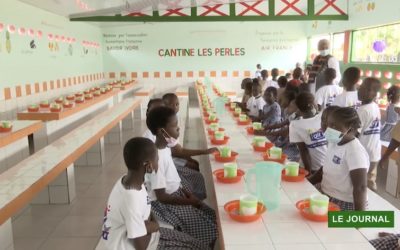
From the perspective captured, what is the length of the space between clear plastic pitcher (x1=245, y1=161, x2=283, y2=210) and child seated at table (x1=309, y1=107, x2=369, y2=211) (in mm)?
486

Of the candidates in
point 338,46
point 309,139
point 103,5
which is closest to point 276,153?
point 309,139

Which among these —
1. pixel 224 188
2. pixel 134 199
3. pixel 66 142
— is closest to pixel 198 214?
pixel 224 188

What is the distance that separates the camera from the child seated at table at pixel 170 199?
2.44 m

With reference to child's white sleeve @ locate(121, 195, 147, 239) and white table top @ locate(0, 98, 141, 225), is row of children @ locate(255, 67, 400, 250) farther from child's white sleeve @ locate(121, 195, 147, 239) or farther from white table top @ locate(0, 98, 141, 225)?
white table top @ locate(0, 98, 141, 225)

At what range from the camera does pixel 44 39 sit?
7.35m

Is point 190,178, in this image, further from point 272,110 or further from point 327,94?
point 327,94

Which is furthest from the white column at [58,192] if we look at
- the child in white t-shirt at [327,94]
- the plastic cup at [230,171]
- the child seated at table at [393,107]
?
the child seated at table at [393,107]

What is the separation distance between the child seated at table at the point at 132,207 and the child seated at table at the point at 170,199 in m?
0.45

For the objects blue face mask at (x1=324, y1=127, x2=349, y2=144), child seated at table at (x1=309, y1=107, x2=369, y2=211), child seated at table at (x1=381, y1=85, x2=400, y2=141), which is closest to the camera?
child seated at table at (x1=309, y1=107, x2=369, y2=211)

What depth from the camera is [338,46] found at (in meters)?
9.38

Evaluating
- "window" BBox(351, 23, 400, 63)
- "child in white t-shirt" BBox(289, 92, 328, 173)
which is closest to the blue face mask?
"child in white t-shirt" BBox(289, 92, 328, 173)

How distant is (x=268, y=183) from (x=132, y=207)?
0.78 metres

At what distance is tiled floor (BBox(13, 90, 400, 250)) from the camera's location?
3.19 meters

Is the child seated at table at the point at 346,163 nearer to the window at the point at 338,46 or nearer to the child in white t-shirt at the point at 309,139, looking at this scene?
the child in white t-shirt at the point at 309,139
